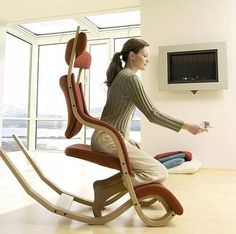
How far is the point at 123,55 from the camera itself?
1854 millimetres

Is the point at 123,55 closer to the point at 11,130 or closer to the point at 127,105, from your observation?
the point at 127,105

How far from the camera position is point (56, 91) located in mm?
6367

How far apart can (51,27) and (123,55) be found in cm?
456

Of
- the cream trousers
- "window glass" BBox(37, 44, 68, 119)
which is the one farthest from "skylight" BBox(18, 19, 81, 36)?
the cream trousers

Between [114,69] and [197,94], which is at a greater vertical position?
[197,94]

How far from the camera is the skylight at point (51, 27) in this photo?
5613mm

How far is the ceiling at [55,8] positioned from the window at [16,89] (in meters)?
1.10

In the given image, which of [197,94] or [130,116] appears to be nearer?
[130,116]

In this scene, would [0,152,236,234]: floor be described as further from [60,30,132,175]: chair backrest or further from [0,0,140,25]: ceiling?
[0,0,140,25]: ceiling

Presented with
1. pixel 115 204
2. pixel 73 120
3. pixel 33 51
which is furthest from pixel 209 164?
pixel 33 51

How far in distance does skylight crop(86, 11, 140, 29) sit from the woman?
3.64 m

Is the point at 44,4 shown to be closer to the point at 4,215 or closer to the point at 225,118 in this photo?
the point at 225,118

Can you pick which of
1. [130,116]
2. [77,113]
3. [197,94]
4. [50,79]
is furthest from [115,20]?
[77,113]

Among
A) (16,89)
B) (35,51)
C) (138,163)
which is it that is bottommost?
(138,163)
